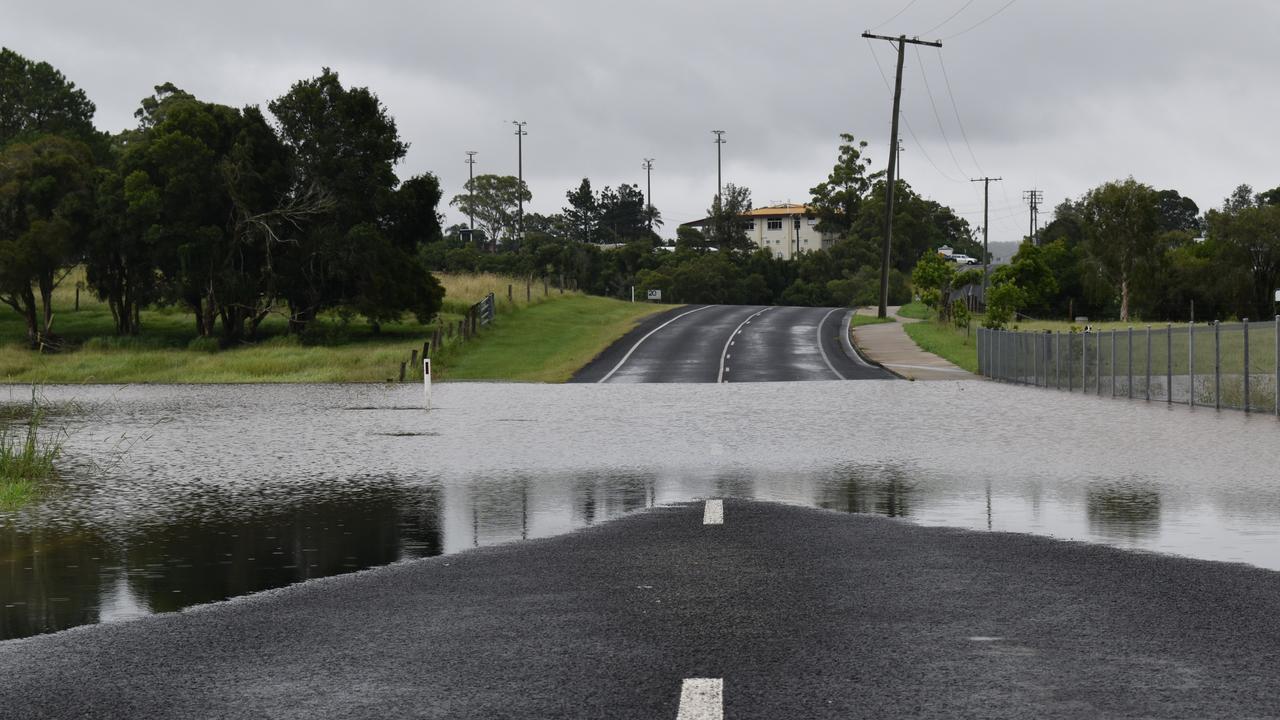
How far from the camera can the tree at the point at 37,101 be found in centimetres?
9706

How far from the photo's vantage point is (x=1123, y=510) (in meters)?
12.4

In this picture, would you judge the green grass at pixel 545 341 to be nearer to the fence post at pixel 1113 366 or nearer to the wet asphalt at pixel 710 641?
the fence post at pixel 1113 366

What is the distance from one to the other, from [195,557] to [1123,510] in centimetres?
820

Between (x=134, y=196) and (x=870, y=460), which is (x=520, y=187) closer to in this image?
(x=134, y=196)

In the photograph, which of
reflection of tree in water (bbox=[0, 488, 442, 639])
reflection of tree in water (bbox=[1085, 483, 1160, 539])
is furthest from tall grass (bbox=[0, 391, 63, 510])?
reflection of tree in water (bbox=[1085, 483, 1160, 539])

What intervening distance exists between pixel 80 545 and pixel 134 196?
2104 inches

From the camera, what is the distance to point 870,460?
1731cm

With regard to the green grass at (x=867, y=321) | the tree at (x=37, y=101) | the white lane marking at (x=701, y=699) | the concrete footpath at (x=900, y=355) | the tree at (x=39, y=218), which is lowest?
the white lane marking at (x=701, y=699)

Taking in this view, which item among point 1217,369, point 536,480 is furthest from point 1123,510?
point 1217,369

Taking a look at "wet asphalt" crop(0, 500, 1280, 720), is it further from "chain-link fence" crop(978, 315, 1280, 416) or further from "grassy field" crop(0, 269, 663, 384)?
"grassy field" crop(0, 269, 663, 384)

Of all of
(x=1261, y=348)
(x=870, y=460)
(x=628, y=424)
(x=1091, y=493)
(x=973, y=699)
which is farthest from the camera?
(x=1261, y=348)

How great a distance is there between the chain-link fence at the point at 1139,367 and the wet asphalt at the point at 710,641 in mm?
17500

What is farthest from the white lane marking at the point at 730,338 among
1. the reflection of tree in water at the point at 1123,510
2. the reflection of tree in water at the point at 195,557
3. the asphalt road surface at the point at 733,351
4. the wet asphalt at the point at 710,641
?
the wet asphalt at the point at 710,641

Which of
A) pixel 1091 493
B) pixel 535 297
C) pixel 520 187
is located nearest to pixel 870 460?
pixel 1091 493
